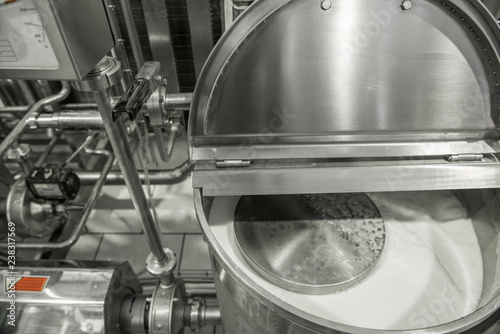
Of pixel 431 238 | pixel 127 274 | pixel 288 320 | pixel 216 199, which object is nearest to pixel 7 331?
pixel 127 274

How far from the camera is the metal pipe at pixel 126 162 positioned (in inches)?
29.1

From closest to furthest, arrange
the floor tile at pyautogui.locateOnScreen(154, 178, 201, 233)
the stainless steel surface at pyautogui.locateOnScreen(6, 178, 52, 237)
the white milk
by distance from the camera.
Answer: the white milk, the stainless steel surface at pyautogui.locateOnScreen(6, 178, 52, 237), the floor tile at pyautogui.locateOnScreen(154, 178, 201, 233)

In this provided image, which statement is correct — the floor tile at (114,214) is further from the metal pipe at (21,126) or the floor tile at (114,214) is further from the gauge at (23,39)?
the gauge at (23,39)

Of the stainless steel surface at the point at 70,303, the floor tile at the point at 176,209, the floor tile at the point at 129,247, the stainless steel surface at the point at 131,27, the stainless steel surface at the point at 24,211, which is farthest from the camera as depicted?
the floor tile at the point at 176,209

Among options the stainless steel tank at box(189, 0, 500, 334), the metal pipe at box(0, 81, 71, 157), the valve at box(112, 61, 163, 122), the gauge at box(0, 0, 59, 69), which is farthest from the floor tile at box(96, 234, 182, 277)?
the gauge at box(0, 0, 59, 69)

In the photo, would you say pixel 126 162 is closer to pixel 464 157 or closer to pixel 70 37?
pixel 70 37

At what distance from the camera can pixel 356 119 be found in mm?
851

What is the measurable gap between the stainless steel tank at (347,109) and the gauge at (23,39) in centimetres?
30

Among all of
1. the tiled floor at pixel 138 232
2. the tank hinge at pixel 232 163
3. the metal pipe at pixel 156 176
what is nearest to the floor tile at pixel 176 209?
the tiled floor at pixel 138 232

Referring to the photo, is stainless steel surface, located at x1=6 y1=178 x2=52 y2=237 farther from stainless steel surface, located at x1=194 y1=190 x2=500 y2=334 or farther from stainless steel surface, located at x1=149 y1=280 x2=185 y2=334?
stainless steel surface, located at x1=194 y1=190 x2=500 y2=334

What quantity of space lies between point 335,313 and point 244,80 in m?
0.57

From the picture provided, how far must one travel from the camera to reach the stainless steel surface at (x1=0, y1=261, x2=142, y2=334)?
0.95m

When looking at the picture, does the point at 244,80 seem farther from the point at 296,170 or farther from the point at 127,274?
the point at 127,274

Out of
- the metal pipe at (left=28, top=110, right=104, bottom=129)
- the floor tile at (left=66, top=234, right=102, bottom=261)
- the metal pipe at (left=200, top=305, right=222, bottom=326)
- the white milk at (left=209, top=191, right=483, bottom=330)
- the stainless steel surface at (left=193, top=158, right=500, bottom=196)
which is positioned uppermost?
the stainless steel surface at (left=193, top=158, right=500, bottom=196)
